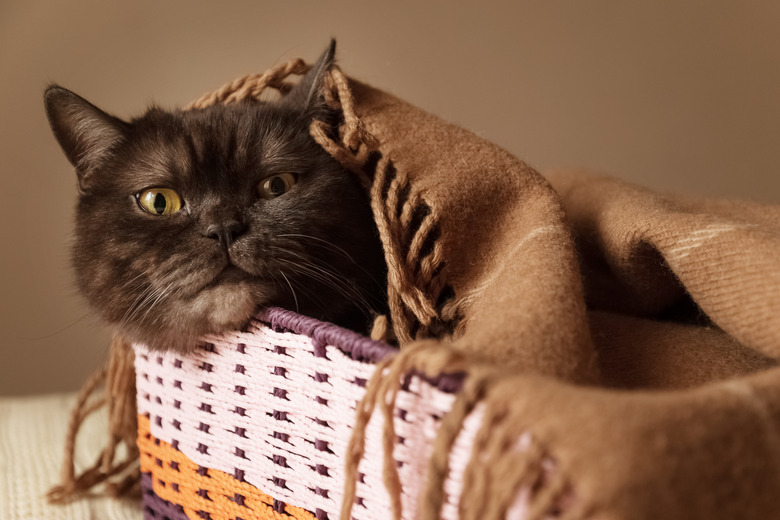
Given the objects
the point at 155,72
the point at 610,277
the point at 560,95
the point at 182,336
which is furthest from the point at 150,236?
the point at 560,95

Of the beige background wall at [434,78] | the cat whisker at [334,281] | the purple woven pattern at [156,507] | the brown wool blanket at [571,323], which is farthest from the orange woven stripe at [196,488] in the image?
the beige background wall at [434,78]

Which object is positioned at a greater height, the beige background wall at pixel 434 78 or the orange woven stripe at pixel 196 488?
the beige background wall at pixel 434 78

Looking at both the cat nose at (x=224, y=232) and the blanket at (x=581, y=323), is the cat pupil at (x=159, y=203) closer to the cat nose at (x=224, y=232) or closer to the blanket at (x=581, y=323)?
the cat nose at (x=224, y=232)

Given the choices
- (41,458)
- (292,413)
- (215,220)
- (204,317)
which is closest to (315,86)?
(215,220)

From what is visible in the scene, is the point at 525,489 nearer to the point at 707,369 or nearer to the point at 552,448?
the point at 552,448

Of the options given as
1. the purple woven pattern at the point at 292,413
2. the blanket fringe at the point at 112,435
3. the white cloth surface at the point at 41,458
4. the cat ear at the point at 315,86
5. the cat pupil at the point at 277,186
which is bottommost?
the white cloth surface at the point at 41,458

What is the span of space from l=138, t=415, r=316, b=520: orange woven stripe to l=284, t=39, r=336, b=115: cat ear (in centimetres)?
51

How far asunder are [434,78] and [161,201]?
1047 millimetres

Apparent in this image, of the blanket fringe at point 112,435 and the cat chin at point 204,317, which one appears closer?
the cat chin at point 204,317

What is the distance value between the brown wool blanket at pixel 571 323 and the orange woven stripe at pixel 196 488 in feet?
0.51

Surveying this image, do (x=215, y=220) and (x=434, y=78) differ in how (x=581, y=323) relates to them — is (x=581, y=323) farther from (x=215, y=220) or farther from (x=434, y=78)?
(x=434, y=78)

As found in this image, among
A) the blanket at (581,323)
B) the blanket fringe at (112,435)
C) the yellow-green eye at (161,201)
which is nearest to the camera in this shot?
the blanket at (581,323)

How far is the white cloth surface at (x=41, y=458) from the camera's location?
1.05 m

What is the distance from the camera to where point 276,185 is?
0.91 metres
